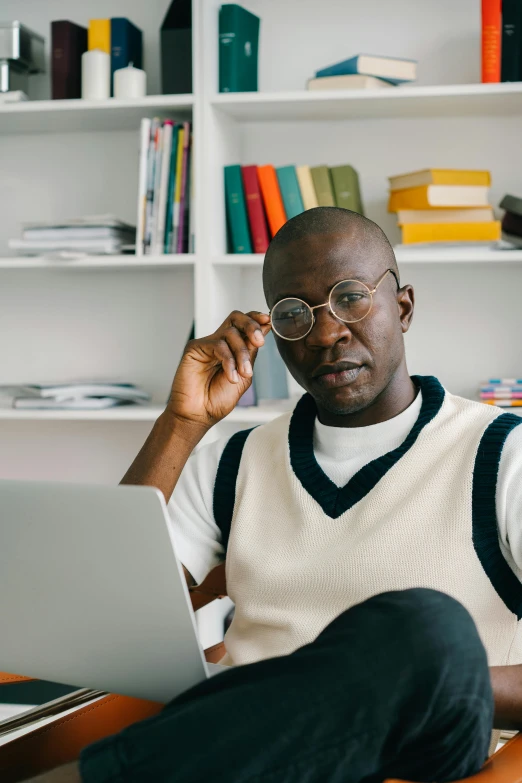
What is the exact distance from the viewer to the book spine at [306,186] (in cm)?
216

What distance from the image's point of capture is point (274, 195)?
2160 mm

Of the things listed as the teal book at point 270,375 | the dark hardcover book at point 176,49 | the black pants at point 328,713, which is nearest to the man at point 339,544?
the black pants at point 328,713

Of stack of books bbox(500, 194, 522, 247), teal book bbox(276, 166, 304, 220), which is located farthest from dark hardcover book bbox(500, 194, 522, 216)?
teal book bbox(276, 166, 304, 220)

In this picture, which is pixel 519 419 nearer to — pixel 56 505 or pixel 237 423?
pixel 56 505

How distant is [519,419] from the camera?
112 centimetres

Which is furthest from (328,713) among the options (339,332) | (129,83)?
(129,83)

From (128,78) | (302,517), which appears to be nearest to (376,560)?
(302,517)

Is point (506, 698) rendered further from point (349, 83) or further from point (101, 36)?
point (101, 36)

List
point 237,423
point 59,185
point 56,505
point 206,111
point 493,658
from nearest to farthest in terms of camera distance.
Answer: point 56,505 < point 493,658 < point 206,111 < point 237,423 < point 59,185

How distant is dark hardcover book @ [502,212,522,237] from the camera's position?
6.80ft

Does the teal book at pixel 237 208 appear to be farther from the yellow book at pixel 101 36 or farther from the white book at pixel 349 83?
the yellow book at pixel 101 36

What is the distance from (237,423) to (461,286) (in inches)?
28.2

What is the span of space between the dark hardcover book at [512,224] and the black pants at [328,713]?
1.55 meters

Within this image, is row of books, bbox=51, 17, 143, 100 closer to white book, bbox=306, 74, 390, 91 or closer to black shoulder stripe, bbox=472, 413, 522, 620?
white book, bbox=306, 74, 390, 91
